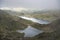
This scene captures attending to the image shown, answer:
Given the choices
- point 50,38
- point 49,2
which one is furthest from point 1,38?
point 49,2

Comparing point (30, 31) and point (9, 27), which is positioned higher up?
point (9, 27)

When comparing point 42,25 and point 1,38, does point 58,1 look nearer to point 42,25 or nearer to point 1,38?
point 42,25

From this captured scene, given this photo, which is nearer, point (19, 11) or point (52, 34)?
point (52, 34)

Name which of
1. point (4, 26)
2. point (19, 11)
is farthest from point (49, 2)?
point (4, 26)

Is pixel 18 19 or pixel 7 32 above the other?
pixel 18 19

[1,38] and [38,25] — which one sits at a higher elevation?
[38,25]

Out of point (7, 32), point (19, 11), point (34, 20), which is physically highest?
point (19, 11)

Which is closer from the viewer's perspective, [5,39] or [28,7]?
[5,39]

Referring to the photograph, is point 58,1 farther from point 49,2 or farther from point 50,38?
point 50,38
